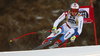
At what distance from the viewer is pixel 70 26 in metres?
1.72

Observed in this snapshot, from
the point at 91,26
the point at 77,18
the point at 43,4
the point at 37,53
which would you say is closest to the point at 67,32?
the point at 77,18

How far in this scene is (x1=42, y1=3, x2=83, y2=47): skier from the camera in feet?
5.43

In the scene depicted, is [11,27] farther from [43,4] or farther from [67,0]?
[67,0]

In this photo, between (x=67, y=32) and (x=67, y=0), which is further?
(x=67, y=0)

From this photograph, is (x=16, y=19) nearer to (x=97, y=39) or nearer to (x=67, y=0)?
(x=67, y=0)

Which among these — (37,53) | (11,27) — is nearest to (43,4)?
(11,27)

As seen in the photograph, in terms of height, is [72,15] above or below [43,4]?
below

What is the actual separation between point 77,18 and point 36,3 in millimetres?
770

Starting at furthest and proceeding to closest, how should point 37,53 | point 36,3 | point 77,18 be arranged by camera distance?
point 36,3 → point 77,18 → point 37,53

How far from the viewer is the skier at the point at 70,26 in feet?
5.43

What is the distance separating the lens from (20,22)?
2254mm

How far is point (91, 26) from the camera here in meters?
2.08

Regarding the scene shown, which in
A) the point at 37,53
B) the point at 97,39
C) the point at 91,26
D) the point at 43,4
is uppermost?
the point at 43,4

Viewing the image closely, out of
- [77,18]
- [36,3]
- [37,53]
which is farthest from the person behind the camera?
[36,3]
